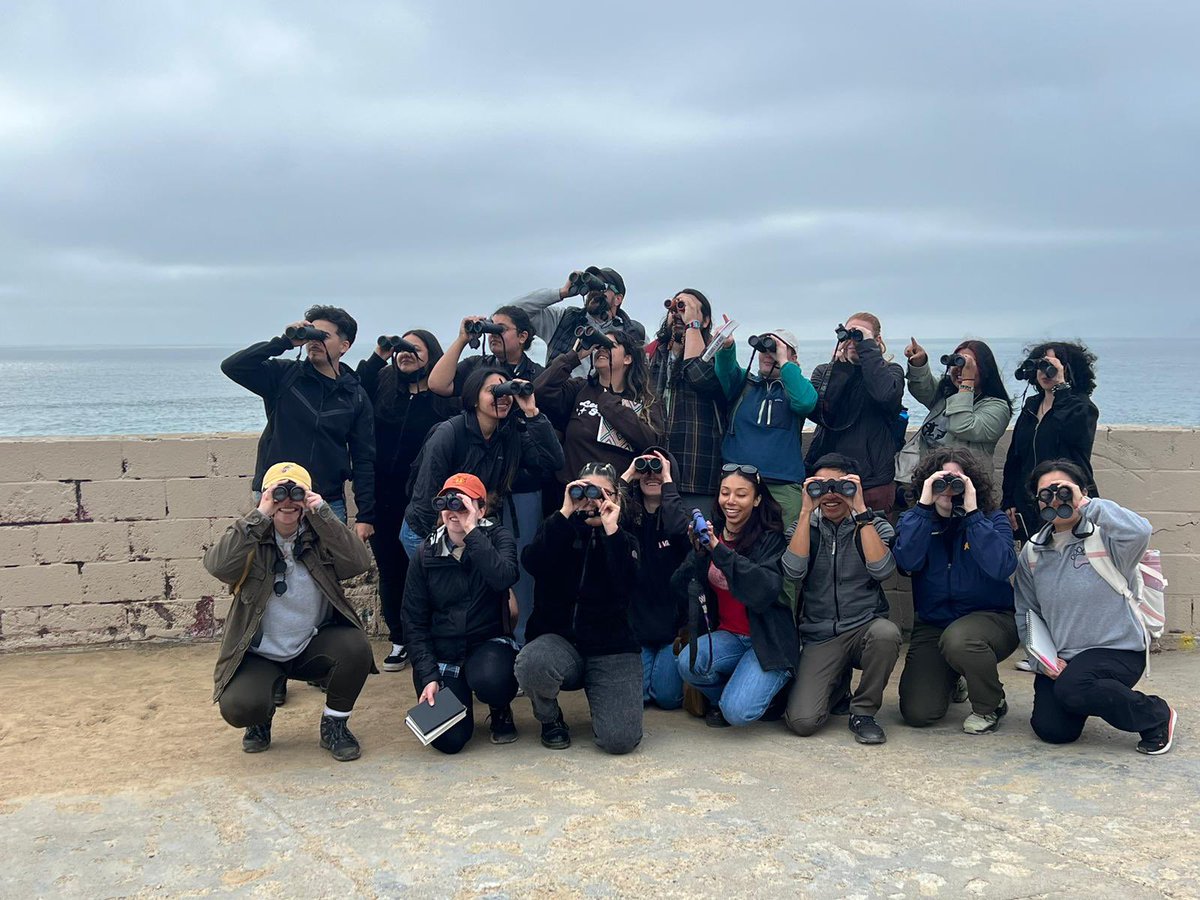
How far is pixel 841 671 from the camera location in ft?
14.6

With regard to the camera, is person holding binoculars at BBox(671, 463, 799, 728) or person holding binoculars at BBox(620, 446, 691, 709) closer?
person holding binoculars at BBox(671, 463, 799, 728)

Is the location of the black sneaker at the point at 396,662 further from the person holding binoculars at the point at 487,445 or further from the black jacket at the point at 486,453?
the black jacket at the point at 486,453

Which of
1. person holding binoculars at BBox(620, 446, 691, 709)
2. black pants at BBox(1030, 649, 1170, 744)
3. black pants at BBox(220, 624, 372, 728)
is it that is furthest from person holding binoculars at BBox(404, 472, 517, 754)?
black pants at BBox(1030, 649, 1170, 744)

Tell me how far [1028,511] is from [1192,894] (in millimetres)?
2578

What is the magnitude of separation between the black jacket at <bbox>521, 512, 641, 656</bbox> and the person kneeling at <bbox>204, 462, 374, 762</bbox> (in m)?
0.70

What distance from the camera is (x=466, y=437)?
477 centimetres

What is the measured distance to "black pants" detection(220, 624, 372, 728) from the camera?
412 centimetres

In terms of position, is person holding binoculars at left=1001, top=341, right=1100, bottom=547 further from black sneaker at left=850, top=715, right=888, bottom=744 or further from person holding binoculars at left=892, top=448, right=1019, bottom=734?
black sneaker at left=850, top=715, right=888, bottom=744

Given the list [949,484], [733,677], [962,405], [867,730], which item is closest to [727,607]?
[733,677]

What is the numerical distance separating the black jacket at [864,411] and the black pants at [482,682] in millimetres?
1921

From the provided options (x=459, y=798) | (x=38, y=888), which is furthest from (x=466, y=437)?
(x=38, y=888)

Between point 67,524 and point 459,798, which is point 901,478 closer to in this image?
point 459,798

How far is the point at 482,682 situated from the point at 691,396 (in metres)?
1.76

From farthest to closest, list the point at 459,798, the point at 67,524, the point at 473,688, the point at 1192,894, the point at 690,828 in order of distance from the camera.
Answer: the point at 67,524 → the point at 473,688 → the point at 459,798 → the point at 690,828 → the point at 1192,894
